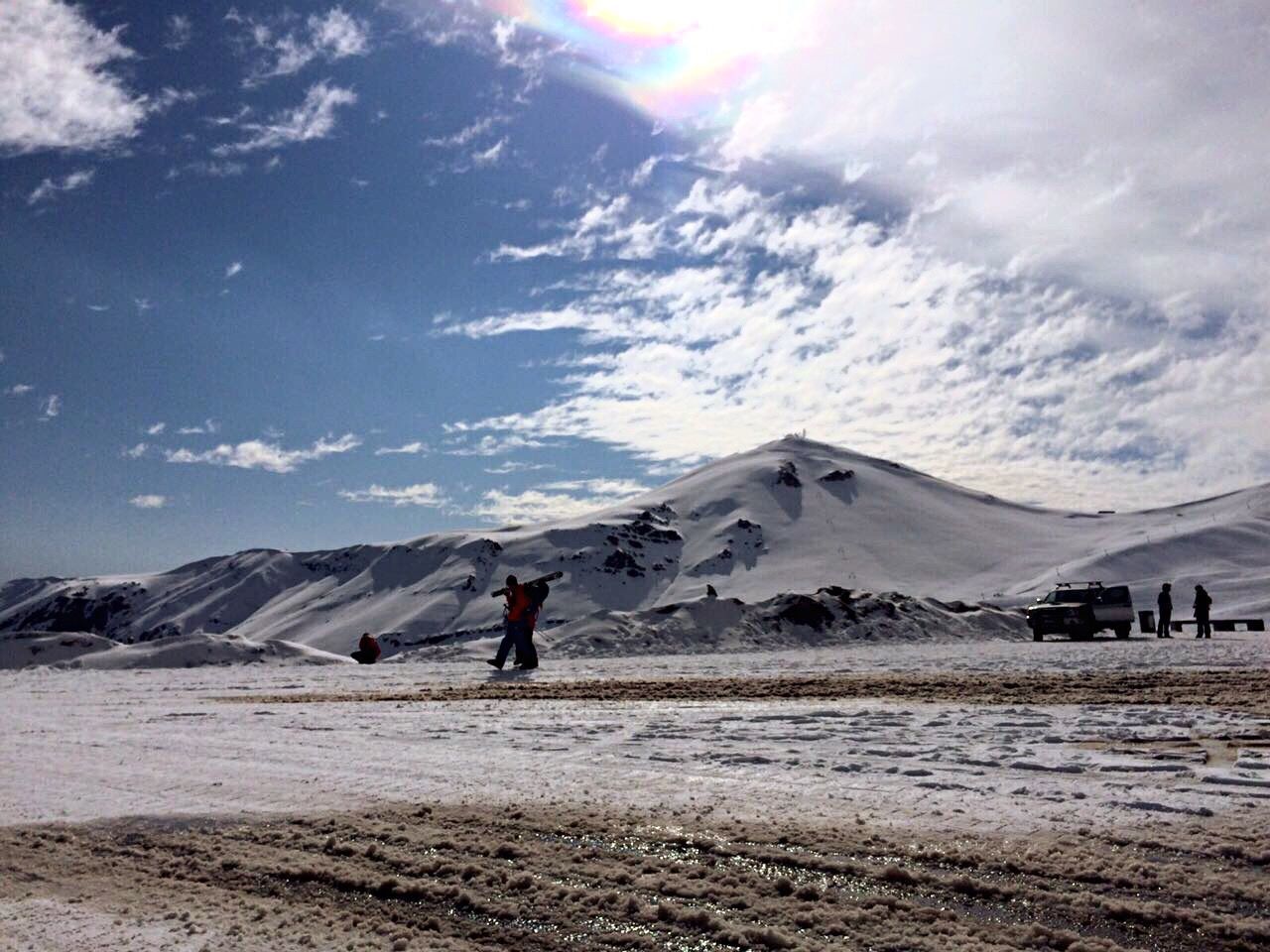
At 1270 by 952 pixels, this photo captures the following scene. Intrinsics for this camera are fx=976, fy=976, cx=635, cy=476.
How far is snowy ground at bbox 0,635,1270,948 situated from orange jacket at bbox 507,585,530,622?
23.5ft

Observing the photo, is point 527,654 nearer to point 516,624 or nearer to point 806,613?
point 516,624

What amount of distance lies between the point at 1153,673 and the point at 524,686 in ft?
32.5

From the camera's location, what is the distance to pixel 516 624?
2133cm

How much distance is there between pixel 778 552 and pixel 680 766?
106 m

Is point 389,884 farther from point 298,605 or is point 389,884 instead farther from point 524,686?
point 298,605

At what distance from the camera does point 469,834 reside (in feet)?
18.0

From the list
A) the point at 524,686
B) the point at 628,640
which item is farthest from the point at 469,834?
the point at 628,640

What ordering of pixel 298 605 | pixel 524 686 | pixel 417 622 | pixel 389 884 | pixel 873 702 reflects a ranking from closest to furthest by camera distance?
1. pixel 389 884
2. pixel 873 702
3. pixel 524 686
4. pixel 417 622
5. pixel 298 605

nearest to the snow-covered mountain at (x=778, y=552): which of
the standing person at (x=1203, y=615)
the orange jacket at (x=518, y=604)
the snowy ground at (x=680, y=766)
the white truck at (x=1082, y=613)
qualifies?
the standing person at (x=1203, y=615)

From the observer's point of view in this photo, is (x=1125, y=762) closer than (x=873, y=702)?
Yes

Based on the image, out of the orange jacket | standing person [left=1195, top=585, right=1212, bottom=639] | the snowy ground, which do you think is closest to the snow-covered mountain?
standing person [left=1195, top=585, right=1212, bottom=639]

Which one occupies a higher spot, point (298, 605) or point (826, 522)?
point (826, 522)

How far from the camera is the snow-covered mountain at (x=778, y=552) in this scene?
92.7m

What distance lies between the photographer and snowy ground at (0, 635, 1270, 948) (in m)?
5.33
